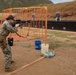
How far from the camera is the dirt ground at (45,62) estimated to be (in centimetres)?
889

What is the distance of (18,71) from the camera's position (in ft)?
29.5

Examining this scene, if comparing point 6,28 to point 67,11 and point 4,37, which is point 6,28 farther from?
point 67,11

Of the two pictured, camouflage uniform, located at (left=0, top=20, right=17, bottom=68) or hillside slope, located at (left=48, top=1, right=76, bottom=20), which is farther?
hillside slope, located at (left=48, top=1, right=76, bottom=20)

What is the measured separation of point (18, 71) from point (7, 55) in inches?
26.8

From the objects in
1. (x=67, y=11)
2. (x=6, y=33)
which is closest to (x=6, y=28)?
(x=6, y=33)

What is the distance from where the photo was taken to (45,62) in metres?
10.0

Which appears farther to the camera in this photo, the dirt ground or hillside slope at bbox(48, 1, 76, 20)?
hillside slope at bbox(48, 1, 76, 20)

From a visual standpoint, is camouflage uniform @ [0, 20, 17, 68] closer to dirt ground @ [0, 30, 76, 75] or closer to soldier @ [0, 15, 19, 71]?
soldier @ [0, 15, 19, 71]

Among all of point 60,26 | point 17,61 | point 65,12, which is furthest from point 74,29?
point 65,12

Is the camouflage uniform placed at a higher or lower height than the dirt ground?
higher

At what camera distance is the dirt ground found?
8891mm

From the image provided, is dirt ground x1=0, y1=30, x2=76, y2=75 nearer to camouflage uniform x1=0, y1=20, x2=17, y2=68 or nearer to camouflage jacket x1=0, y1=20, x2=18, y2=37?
camouflage uniform x1=0, y1=20, x2=17, y2=68

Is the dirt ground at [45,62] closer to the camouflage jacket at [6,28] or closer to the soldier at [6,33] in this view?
the soldier at [6,33]

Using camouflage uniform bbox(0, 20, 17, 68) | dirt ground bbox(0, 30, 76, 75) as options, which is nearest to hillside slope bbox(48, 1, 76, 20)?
dirt ground bbox(0, 30, 76, 75)
